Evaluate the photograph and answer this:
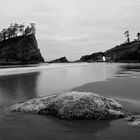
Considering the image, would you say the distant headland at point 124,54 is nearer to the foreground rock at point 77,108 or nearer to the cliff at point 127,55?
the cliff at point 127,55

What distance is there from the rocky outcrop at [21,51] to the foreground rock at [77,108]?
136 meters

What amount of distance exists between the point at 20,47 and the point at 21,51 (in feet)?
10.8

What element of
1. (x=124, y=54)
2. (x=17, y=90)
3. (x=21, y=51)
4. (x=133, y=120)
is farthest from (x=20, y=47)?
(x=133, y=120)

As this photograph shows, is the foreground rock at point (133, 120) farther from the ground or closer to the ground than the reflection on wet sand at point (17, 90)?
closer to the ground

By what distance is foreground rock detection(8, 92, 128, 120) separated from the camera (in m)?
9.23

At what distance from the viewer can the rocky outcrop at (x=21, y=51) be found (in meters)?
148

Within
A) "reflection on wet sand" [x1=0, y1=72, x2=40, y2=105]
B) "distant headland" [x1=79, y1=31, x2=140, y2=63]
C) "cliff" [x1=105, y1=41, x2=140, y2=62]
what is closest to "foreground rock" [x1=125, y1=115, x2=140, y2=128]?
"reflection on wet sand" [x1=0, y1=72, x2=40, y2=105]

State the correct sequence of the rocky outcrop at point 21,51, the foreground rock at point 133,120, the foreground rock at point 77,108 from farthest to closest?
1. the rocky outcrop at point 21,51
2. the foreground rock at point 77,108
3. the foreground rock at point 133,120

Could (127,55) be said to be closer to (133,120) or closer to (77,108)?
(77,108)

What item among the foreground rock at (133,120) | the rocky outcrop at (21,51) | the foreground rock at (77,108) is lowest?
the foreground rock at (133,120)

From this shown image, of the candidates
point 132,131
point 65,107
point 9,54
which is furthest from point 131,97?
point 9,54

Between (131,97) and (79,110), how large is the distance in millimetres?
5016

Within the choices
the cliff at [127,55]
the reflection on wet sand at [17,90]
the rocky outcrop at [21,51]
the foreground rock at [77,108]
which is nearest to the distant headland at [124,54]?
the cliff at [127,55]

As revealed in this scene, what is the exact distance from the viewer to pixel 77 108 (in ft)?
31.0
